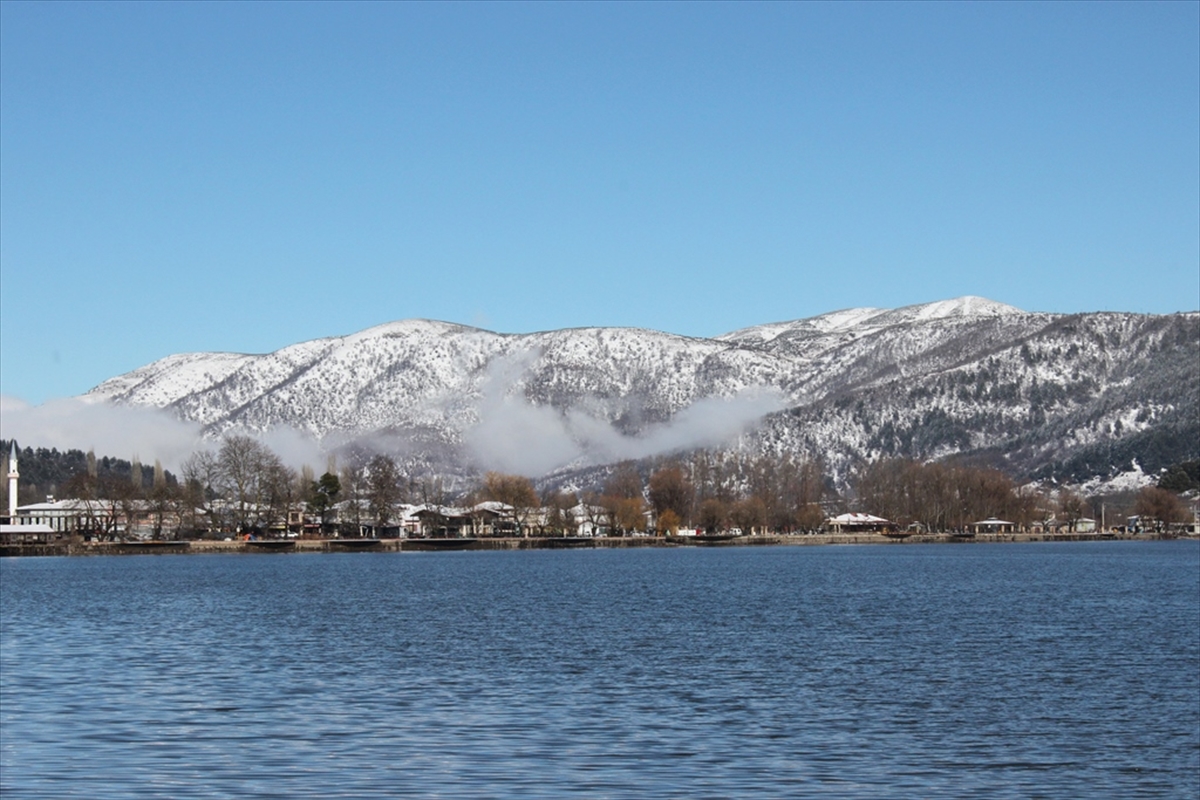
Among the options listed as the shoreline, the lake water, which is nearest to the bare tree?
the shoreline

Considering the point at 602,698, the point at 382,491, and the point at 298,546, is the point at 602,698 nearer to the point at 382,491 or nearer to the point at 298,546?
the point at 298,546

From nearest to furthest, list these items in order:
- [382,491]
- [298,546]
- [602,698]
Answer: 1. [602,698]
2. [298,546]
3. [382,491]

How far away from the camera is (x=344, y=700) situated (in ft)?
114

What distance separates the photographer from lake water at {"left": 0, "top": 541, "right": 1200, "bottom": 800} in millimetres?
25703

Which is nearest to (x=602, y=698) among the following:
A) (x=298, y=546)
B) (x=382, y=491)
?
(x=298, y=546)

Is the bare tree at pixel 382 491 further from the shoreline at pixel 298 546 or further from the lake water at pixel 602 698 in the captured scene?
the lake water at pixel 602 698

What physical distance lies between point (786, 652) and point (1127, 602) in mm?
33213

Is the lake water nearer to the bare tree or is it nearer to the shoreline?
the shoreline

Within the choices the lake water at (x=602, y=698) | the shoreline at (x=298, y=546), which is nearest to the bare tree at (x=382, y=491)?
the shoreline at (x=298, y=546)

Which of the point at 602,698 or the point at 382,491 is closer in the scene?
the point at 602,698

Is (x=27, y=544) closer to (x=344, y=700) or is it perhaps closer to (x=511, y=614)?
(x=511, y=614)

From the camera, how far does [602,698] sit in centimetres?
3500

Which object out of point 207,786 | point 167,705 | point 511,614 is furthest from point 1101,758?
point 511,614

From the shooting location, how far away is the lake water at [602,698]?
84.3ft
